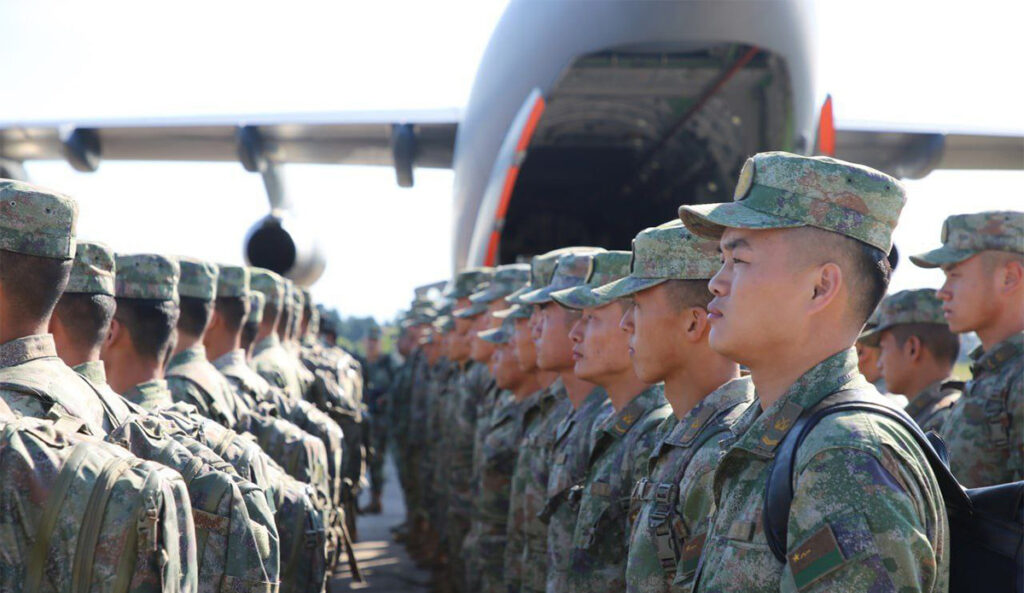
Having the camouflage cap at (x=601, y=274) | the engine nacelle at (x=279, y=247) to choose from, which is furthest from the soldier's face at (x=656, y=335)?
the engine nacelle at (x=279, y=247)

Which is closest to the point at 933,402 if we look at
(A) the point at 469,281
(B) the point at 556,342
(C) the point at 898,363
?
(C) the point at 898,363

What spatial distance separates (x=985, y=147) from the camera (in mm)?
14555

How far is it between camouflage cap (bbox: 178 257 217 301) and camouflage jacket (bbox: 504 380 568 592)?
1533mm

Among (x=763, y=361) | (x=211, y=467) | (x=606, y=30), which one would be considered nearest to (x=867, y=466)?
(x=763, y=361)

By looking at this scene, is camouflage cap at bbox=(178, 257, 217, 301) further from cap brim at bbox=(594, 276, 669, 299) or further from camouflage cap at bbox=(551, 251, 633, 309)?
cap brim at bbox=(594, 276, 669, 299)

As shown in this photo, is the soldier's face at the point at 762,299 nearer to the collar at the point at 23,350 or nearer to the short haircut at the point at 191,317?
the collar at the point at 23,350

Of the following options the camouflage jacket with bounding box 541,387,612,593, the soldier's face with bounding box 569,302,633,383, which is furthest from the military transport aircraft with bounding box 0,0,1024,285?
the soldier's face with bounding box 569,302,633,383

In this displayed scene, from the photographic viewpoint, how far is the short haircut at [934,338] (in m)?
4.55

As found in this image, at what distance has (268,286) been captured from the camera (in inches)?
282

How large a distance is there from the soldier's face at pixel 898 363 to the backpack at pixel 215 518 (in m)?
3.05

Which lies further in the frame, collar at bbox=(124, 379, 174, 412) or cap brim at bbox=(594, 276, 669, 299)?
collar at bbox=(124, 379, 174, 412)

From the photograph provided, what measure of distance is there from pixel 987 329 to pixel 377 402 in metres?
12.9

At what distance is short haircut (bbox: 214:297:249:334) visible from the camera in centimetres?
525

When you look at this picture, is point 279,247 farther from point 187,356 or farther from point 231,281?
point 187,356
